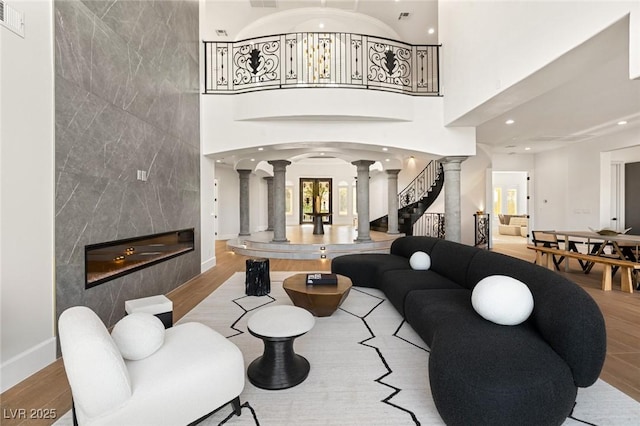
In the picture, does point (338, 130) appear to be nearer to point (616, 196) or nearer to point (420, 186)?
point (420, 186)

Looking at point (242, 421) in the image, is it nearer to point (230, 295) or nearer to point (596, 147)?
point (230, 295)

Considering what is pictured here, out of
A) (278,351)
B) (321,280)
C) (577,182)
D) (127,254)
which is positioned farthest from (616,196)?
(127,254)

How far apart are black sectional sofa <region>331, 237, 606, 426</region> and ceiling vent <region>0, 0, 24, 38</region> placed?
3942mm

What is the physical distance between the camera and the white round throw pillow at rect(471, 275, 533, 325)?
7.16ft

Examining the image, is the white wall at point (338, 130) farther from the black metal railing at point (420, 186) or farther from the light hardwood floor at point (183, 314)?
the black metal railing at point (420, 186)

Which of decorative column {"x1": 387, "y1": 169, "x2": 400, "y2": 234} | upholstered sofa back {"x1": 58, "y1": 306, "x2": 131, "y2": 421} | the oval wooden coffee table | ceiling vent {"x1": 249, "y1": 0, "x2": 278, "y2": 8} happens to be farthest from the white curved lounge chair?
decorative column {"x1": 387, "y1": 169, "x2": 400, "y2": 234}

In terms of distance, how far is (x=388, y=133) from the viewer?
6.15 metres

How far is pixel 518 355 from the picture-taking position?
1812 mm

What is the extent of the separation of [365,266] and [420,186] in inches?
359

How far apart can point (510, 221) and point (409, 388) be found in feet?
45.2

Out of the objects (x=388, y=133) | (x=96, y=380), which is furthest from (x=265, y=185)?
(x=96, y=380)

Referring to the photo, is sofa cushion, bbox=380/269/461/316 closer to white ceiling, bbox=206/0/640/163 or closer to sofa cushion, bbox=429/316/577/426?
sofa cushion, bbox=429/316/577/426

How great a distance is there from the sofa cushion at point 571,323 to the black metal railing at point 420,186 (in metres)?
9.80

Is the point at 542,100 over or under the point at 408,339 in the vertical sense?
over
